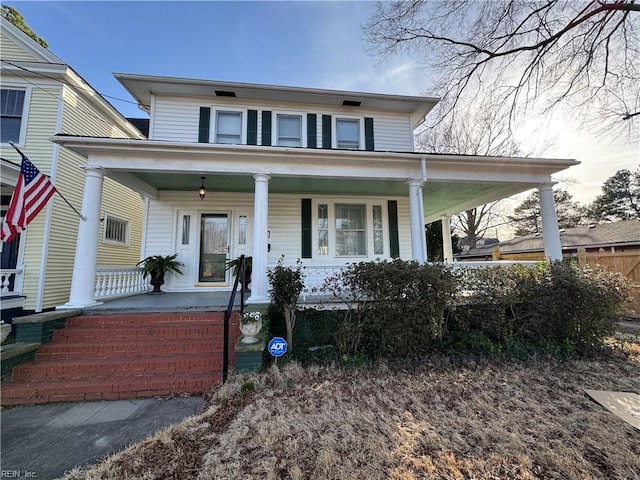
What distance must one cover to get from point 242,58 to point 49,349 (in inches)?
303

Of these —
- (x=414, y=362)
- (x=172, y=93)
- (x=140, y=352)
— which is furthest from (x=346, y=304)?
A: (x=172, y=93)

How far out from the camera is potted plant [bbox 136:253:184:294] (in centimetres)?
690

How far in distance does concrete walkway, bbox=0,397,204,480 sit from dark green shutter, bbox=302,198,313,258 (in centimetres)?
460

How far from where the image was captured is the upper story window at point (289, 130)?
7746 millimetres

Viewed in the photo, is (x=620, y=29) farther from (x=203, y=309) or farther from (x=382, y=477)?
(x=203, y=309)

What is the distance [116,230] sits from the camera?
31.2 ft

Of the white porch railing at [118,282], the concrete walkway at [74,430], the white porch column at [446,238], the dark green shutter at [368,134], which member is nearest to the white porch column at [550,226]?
the white porch column at [446,238]

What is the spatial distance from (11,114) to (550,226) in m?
13.3

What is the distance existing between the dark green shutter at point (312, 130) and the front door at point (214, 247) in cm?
305

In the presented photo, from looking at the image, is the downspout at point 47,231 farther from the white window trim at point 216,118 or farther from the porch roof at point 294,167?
the white window trim at point 216,118

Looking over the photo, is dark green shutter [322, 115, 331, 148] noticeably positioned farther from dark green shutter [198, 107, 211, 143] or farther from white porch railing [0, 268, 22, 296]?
white porch railing [0, 268, 22, 296]

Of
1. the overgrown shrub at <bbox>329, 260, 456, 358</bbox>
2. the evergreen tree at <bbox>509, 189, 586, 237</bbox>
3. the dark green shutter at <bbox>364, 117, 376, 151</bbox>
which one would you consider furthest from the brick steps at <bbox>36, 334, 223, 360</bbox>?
the evergreen tree at <bbox>509, 189, 586, 237</bbox>

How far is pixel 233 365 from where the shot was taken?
4078 mm

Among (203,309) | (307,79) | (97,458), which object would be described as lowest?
(97,458)
